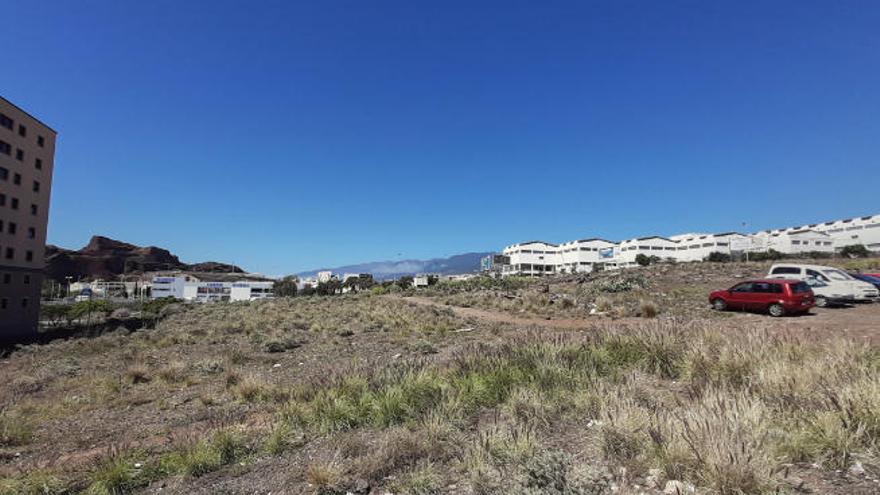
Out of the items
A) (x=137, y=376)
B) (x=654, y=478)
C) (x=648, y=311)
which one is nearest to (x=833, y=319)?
(x=648, y=311)

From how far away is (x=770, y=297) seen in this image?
800 inches

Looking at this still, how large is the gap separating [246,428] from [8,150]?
6684 centimetres

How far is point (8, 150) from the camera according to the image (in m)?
51.8

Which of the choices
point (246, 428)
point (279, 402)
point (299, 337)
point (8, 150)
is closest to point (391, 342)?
point (299, 337)

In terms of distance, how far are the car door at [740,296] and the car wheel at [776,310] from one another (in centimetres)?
114

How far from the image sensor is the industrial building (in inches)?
3610

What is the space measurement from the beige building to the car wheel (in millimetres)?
68423

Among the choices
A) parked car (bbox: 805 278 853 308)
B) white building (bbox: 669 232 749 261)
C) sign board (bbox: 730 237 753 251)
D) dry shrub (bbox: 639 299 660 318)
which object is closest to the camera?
dry shrub (bbox: 639 299 660 318)

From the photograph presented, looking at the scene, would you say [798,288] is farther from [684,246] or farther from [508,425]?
[684,246]

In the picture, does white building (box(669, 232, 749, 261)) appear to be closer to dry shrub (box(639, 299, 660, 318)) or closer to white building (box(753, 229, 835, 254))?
white building (box(753, 229, 835, 254))

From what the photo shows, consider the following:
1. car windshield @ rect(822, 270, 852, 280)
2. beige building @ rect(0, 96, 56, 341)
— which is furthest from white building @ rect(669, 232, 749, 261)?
beige building @ rect(0, 96, 56, 341)

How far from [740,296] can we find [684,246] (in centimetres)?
11253

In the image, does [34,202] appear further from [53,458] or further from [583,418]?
[583,418]

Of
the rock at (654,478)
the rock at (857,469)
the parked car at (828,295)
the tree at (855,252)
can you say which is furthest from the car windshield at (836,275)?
the tree at (855,252)
